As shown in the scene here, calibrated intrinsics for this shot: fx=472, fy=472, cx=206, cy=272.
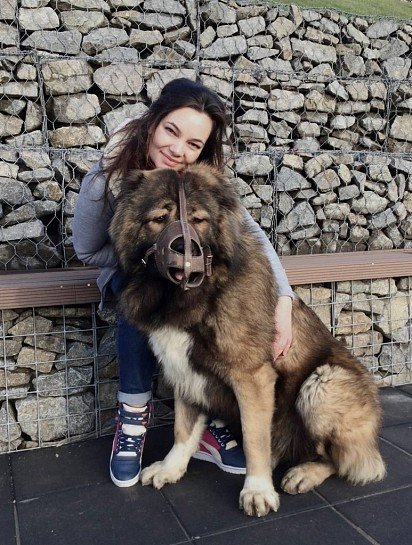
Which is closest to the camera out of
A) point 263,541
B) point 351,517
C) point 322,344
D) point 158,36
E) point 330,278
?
point 263,541

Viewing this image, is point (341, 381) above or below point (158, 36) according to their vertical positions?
below

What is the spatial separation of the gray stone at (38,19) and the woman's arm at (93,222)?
2.94 meters

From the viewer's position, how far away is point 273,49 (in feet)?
17.1

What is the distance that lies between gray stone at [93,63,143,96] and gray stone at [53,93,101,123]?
186mm

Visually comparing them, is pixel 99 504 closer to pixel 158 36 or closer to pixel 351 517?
pixel 351 517

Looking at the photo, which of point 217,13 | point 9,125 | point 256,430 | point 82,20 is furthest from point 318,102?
point 256,430

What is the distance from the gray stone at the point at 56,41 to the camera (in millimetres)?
4289

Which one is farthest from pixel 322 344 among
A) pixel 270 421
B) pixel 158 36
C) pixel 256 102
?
pixel 158 36

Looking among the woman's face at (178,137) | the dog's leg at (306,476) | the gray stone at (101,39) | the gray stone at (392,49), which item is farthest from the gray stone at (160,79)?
the dog's leg at (306,476)

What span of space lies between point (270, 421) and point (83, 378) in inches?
49.4

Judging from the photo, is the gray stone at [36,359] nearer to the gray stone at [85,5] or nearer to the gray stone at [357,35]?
the gray stone at [85,5]

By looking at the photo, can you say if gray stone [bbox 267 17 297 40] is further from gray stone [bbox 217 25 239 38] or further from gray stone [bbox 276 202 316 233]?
gray stone [bbox 276 202 316 233]

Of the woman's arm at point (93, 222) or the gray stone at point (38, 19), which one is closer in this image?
the woman's arm at point (93, 222)

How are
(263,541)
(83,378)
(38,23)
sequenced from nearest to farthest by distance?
(263,541) < (83,378) < (38,23)
